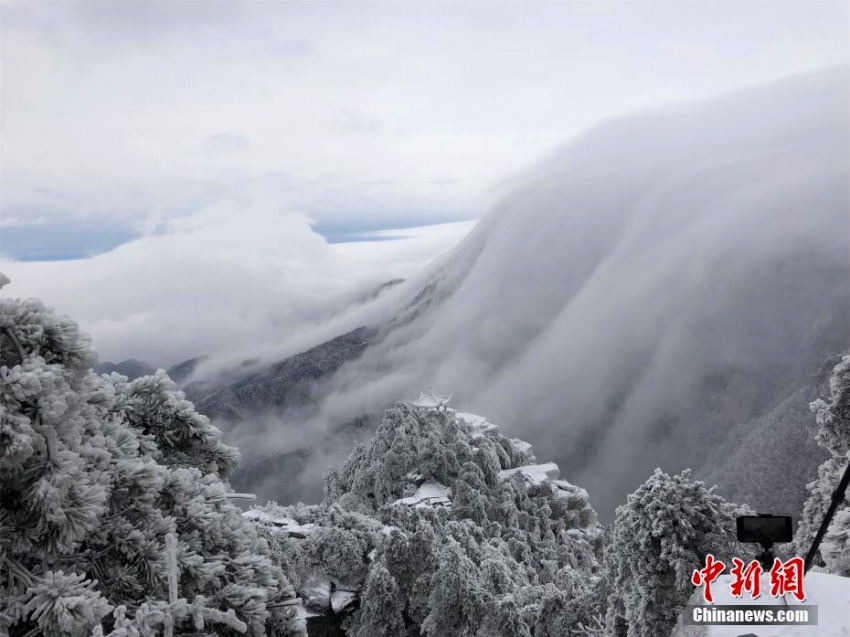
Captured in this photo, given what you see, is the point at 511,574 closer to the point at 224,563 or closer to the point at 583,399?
the point at 224,563

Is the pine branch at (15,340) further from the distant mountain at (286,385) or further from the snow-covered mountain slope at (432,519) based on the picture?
the distant mountain at (286,385)

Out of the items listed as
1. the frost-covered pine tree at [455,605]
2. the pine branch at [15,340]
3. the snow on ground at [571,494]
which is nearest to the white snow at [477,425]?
the snow on ground at [571,494]

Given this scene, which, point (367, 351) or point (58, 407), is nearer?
point (58, 407)

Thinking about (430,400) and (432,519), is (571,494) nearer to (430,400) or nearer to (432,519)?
(430,400)

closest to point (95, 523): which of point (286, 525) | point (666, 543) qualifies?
point (666, 543)

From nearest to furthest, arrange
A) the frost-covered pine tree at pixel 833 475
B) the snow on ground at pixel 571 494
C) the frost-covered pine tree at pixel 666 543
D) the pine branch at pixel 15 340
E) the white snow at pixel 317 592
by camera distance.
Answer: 1. the pine branch at pixel 15 340
2. the frost-covered pine tree at pixel 666 543
3. the frost-covered pine tree at pixel 833 475
4. the white snow at pixel 317 592
5. the snow on ground at pixel 571 494

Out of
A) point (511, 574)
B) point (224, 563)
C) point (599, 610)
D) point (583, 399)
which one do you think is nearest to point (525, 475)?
point (511, 574)
